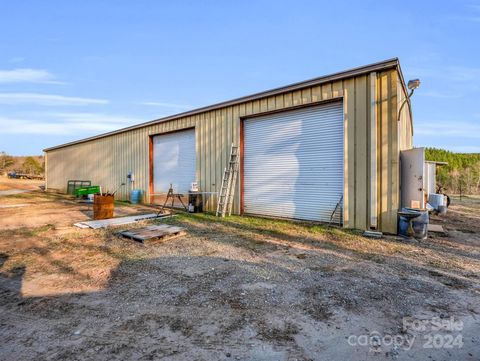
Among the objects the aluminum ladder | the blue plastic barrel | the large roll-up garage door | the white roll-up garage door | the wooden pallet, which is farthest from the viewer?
the blue plastic barrel

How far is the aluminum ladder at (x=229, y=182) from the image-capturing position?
9.46 metres

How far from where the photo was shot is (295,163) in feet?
27.3

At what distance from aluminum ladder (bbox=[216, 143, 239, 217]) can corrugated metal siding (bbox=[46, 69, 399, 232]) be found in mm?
265

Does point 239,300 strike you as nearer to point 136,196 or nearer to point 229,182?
point 229,182

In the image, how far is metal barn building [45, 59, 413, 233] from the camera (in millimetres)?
6555

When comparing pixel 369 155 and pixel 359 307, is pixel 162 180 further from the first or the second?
pixel 359 307

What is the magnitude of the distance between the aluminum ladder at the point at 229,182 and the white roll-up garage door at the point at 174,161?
2.23 meters

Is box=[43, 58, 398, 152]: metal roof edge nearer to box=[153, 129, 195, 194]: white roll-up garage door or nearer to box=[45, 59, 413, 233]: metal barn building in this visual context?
box=[45, 59, 413, 233]: metal barn building

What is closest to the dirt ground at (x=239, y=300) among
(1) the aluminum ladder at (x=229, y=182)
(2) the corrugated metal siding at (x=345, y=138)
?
(2) the corrugated metal siding at (x=345, y=138)

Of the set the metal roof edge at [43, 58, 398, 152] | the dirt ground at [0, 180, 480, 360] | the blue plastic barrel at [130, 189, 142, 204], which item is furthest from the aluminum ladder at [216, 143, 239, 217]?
the blue plastic barrel at [130, 189, 142, 204]

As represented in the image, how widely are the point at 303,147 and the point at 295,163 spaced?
0.55 metres

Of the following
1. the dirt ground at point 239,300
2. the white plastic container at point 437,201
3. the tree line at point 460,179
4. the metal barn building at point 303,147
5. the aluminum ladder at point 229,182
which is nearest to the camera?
the dirt ground at point 239,300

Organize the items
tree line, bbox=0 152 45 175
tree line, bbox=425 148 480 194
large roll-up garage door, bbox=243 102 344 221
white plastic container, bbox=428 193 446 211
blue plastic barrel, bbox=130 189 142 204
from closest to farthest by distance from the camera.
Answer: large roll-up garage door, bbox=243 102 344 221
white plastic container, bbox=428 193 446 211
blue plastic barrel, bbox=130 189 142 204
tree line, bbox=425 148 480 194
tree line, bbox=0 152 45 175

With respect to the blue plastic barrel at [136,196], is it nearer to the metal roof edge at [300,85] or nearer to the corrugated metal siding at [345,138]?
the corrugated metal siding at [345,138]
